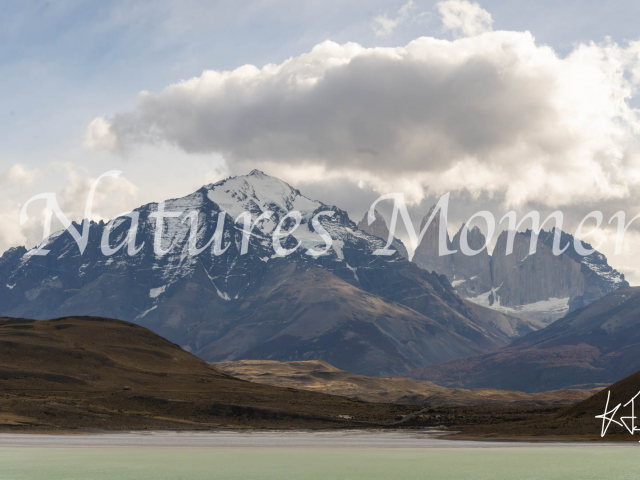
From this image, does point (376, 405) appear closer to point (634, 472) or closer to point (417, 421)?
point (417, 421)

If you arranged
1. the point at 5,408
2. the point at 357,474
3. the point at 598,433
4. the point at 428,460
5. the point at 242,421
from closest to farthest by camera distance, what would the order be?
the point at 357,474 → the point at 428,460 → the point at 598,433 → the point at 5,408 → the point at 242,421

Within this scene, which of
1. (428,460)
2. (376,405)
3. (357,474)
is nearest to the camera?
Answer: (357,474)

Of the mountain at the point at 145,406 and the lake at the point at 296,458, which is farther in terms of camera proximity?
the mountain at the point at 145,406

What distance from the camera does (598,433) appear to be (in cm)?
10481

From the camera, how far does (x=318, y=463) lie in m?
76.9

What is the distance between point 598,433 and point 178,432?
66.7 meters

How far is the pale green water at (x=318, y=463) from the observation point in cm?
6519

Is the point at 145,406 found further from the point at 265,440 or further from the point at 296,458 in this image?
the point at 296,458

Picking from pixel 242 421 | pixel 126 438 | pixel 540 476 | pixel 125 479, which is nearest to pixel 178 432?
pixel 126 438

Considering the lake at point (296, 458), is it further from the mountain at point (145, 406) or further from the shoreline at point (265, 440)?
the mountain at point (145, 406)
